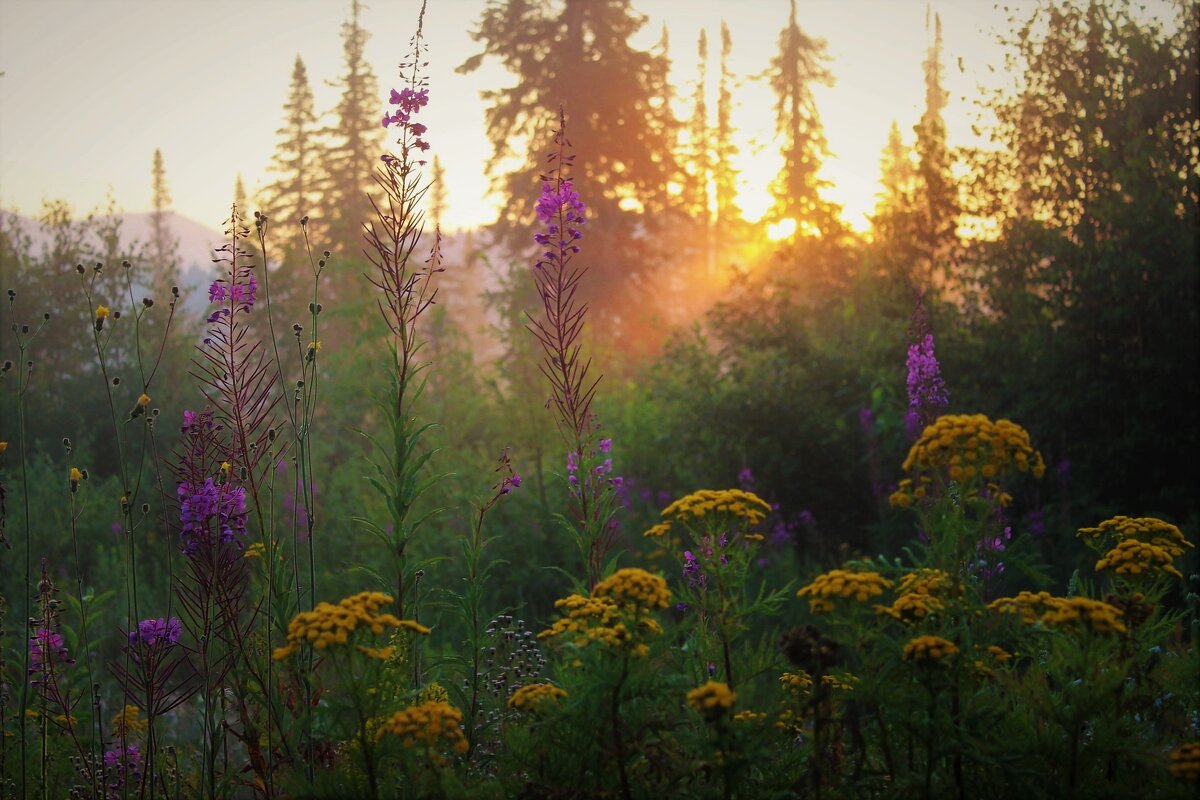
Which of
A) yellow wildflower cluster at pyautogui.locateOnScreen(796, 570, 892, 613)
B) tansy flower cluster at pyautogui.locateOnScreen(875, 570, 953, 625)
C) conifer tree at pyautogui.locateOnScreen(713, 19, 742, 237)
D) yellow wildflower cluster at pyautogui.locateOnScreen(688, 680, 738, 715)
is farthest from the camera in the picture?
conifer tree at pyautogui.locateOnScreen(713, 19, 742, 237)

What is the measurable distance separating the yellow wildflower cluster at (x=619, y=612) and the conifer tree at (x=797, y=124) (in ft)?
107

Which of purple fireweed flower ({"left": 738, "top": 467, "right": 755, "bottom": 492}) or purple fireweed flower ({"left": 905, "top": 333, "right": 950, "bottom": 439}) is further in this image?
purple fireweed flower ({"left": 738, "top": 467, "right": 755, "bottom": 492})

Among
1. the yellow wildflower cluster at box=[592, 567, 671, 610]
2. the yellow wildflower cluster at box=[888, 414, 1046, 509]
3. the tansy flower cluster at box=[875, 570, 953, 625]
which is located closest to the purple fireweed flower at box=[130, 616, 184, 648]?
the yellow wildflower cluster at box=[592, 567, 671, 610]

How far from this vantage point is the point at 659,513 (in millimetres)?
7535

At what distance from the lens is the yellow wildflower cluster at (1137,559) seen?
9.46 feet

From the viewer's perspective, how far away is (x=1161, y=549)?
2.89m

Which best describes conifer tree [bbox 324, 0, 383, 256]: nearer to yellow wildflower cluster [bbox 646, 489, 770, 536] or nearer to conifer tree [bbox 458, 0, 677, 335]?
conifer tree [bbox 458, 0, 677, 335]

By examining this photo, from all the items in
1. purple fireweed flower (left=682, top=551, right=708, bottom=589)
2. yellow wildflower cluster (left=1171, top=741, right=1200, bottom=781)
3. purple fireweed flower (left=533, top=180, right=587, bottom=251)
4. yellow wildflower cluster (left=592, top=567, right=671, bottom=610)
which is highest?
purple fireweed flower (left=533, top=180, right=587, bottom=251)

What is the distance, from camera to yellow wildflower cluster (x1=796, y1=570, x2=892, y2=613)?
8.26ft

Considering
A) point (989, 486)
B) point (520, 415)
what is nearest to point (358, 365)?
point (520, 415)

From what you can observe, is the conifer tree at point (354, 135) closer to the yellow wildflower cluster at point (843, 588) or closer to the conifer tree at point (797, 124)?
the conifer tree at point (797, 124)

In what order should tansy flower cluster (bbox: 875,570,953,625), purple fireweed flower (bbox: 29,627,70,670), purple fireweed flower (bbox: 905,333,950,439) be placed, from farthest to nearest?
purple fireweed flower (bbox: 905,333,950,439) → purple fireweed flower (bbox: 29,627,70,670) → tansy flower cluster (bbox: 875,570,953,625)

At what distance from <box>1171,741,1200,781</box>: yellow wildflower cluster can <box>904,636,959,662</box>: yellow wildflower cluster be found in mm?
539

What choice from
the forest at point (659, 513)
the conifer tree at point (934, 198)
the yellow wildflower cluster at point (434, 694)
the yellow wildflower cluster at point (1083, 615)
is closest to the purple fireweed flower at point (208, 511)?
the forest at point (659, 513)
